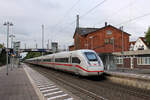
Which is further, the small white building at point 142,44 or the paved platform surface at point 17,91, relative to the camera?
the small white building at point 142,44

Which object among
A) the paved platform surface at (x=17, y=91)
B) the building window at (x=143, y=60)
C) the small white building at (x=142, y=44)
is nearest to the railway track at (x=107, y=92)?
the paved platform surface at (x=17, y=91)

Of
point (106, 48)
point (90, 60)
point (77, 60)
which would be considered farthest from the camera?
point (106, 48)

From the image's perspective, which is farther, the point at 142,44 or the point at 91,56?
the point at 142,44

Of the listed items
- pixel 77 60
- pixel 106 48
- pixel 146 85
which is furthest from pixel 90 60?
pixel 106 48

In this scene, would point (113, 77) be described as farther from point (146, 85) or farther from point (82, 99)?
point (82, 99)

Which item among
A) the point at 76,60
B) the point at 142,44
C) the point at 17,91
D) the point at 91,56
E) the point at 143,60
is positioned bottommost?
the point at 17,91

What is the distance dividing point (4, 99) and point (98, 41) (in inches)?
2125

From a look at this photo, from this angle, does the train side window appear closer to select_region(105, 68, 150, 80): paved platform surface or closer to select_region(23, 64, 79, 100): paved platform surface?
select_region(105, 68, 150, 80): paved platform surface

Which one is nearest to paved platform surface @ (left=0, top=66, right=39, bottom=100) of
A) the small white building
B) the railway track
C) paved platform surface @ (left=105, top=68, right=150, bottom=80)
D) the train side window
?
the railway track

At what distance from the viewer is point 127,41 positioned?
62.4 meters

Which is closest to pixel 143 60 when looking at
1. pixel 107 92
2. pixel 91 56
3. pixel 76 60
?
pixel 76 60

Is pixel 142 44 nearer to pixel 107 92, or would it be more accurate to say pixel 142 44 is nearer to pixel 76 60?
pixel 76 60

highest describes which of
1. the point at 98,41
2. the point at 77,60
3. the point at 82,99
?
the point at 98,41

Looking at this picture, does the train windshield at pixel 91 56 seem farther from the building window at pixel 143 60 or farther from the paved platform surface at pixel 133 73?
the building window at pixel 143 60
